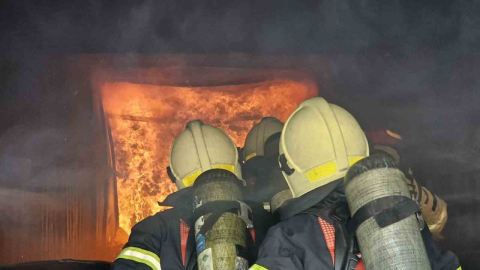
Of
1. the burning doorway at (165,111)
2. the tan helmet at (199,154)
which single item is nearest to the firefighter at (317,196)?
the tan helmet at (199,154)

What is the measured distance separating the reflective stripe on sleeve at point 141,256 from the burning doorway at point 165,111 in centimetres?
376

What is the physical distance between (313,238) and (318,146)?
0.54 metres

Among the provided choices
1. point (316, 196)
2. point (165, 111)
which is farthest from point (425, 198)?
point (165, 111)

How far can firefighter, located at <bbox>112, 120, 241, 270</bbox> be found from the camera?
2896mm

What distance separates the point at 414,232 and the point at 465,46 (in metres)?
3.49

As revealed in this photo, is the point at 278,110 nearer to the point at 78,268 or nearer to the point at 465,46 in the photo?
the point at 465,46

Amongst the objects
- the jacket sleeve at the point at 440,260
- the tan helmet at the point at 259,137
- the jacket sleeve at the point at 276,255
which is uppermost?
the tan helmet at the point at 259,137

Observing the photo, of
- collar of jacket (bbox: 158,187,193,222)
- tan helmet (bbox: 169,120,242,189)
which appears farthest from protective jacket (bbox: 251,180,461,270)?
tan helmet (bbox: 169,120,242,189)

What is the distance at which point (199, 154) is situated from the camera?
3.31 metres

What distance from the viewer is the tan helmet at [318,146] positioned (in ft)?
8.97

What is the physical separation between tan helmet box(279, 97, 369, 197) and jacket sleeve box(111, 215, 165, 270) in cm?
82

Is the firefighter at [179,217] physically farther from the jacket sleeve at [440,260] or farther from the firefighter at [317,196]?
the jacket sleeve at [440,260]

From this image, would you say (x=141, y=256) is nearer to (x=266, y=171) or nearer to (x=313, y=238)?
(x=313, y=238)

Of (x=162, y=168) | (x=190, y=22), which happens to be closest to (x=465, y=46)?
(x=190, y=22)
